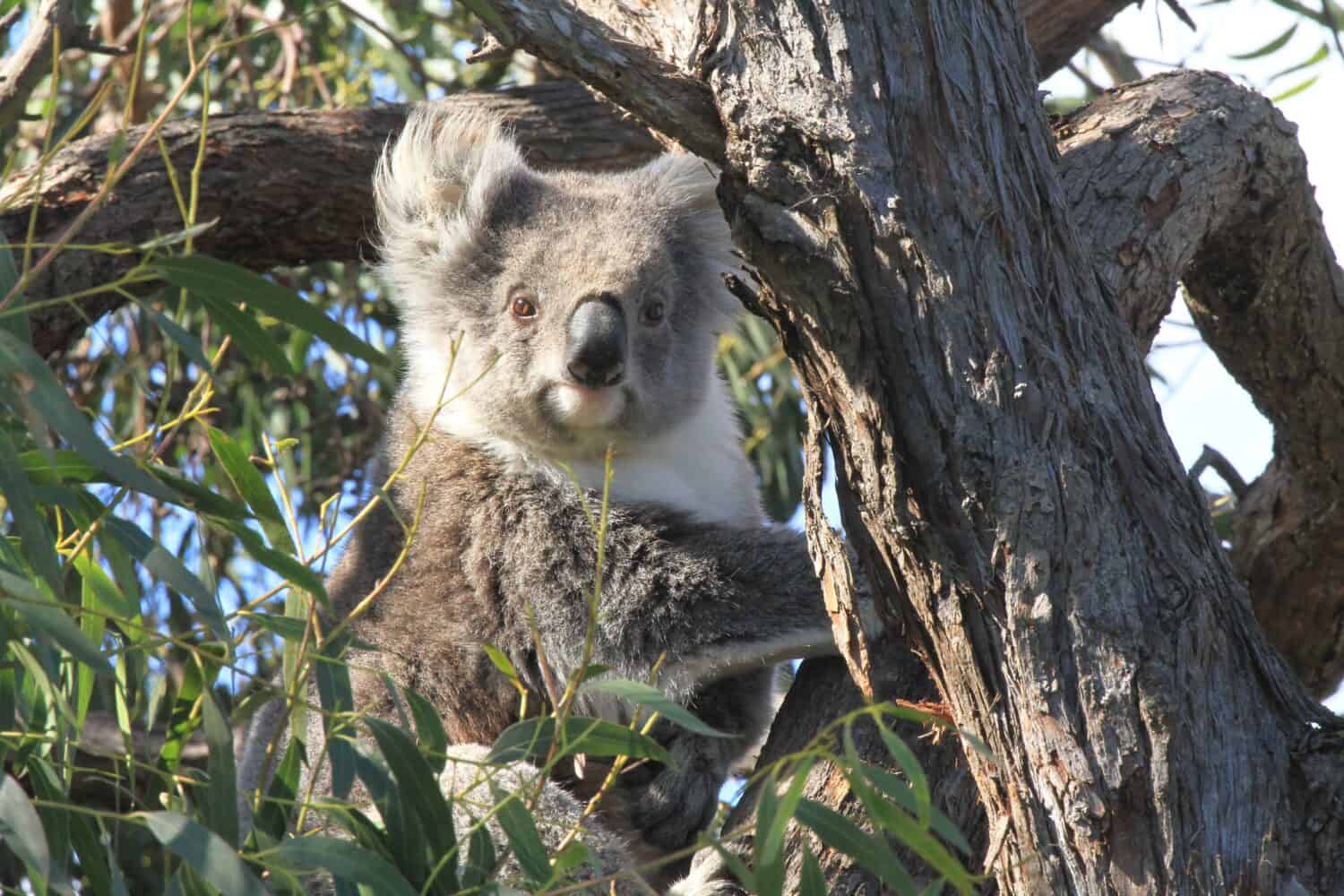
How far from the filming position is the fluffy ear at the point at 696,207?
2.88m

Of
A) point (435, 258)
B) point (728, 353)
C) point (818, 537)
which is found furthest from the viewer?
point (728, 353)

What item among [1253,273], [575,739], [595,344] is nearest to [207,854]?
[575,739]

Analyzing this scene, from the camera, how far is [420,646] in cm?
258

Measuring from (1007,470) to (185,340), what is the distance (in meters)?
0.91

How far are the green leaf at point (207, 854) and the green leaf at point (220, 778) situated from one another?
9.7 inches

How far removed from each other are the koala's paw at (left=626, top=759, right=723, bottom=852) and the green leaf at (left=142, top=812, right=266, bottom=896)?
3.96 feet

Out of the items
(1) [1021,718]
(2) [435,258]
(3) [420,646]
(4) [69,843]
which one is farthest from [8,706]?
(2) [435,258]

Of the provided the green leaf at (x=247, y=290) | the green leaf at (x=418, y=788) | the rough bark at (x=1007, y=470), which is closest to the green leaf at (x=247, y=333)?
the green leaf at (x=247, y=290)

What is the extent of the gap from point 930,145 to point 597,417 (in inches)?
44.8

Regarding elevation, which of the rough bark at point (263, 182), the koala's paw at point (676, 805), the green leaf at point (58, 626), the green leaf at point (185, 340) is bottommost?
the koala's paw at point (676, 805)

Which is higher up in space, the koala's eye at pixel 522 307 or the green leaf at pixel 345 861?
the koala's eye at pixel 522 307

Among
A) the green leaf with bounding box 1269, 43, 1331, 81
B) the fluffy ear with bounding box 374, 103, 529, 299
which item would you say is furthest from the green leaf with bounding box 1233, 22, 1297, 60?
the fluffy ear with bounding box 374, 103, 529, 299

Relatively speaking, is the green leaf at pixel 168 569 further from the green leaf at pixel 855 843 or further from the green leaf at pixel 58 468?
the green leaf at pixel 855 843

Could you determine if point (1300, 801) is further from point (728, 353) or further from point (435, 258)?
point (728, 353)
